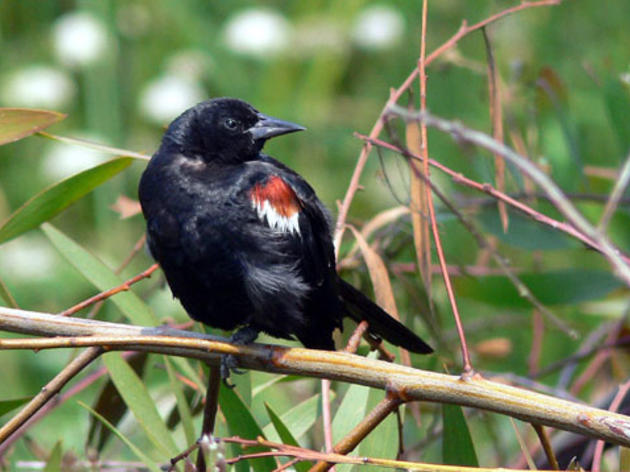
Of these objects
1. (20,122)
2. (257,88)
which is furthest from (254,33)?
(20,122)

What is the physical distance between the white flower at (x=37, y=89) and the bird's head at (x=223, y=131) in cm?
182

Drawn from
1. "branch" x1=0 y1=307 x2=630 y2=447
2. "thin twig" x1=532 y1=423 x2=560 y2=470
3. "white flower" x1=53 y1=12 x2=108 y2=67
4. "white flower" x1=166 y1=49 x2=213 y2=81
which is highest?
"white flower" x1=53 y1=12 x2=108 y2=67

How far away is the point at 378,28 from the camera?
4.04 meters

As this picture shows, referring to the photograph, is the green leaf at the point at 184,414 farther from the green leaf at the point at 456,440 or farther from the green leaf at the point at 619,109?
the green leaf at the point at 619,109

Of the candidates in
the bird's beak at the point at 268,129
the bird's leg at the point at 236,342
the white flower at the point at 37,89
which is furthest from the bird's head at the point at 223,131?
the white flower at the point at 37,89

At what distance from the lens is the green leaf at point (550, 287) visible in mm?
2061

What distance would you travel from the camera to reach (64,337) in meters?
1.26

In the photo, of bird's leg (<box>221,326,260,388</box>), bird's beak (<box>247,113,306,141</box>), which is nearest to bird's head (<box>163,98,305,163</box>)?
bird's beak (<box>247,113,306,141</box>)

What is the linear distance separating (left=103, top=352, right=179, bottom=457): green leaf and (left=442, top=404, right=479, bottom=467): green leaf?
432mm

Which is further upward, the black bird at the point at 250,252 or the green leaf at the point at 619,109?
the green leaf at the point at 619,109

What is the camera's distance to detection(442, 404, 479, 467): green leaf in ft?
4.81

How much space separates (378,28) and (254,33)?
1.76ft

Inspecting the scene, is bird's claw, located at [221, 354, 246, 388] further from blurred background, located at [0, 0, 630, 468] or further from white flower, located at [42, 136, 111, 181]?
white flower, located at [42, 136, 111, 181]

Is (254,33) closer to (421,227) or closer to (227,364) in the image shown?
(421,227)
